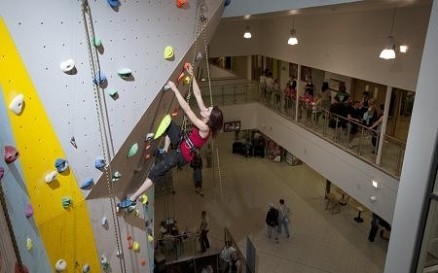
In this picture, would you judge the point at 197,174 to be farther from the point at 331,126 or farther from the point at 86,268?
the point at 86,268

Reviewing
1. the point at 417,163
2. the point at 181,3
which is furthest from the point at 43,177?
the point at 417,163

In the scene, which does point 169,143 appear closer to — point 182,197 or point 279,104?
point 182,197

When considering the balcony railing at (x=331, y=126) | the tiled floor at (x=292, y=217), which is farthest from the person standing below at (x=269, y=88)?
the tiled floor at (x=292, y=217)

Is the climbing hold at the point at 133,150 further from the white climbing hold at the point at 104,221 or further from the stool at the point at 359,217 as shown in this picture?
A: the stool at the point at 359,217

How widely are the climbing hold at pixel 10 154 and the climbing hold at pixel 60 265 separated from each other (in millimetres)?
1195

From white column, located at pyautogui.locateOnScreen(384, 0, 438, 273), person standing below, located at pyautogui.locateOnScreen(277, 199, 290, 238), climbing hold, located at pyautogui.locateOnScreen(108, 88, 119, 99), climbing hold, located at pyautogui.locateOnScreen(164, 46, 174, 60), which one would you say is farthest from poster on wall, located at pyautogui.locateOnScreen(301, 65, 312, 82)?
climbing hold, located at pyautogui.locateOnScreen(108, 88, 119, 99)

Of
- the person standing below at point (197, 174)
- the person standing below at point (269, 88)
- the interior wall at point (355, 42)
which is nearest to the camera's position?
the interior wall at point (355, 42)

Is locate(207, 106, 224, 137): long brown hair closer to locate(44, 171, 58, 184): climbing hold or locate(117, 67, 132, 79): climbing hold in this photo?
locate(117, 67, 132, 79): climbing hold

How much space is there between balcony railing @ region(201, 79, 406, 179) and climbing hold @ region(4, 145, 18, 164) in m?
7.16

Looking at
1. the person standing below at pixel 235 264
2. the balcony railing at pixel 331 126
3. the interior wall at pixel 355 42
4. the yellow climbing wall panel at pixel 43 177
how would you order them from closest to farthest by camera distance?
the yellow climbing wall panel at pixel 43 177 < the interior wall at pixel 355 42 < the balcony railing at pixel 331 126 < the person standing below at pixel 235 264

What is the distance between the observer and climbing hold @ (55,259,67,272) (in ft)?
10.6

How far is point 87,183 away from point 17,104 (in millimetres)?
994

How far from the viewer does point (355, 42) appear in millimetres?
8727

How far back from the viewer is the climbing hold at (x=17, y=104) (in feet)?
8.21
